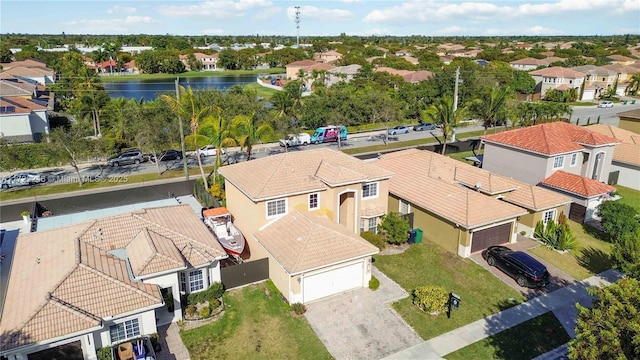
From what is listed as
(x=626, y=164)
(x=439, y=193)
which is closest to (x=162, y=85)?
(x=439, y=193)

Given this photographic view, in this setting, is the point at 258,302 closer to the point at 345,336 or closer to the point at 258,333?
the point at 258,333

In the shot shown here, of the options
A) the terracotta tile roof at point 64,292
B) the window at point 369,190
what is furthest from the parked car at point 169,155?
the window at point 369,190

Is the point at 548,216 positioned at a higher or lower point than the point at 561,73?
lower

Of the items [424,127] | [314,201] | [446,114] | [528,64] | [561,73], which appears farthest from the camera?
[528,64]

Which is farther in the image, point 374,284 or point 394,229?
point 394,229

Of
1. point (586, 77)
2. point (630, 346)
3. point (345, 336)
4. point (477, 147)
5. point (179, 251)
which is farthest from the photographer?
point (586, 77)

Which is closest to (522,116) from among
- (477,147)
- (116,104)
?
(477,147)

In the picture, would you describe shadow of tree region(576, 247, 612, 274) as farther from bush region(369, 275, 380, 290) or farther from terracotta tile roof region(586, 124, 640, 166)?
terracotta tile roof region(586, 124, 640, 166)

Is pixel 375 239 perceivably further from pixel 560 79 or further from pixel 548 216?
pixel 560 79
